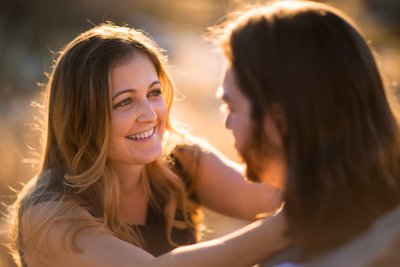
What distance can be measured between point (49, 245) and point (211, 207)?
904mm

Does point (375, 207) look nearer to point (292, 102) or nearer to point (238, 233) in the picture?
point (292, 102)

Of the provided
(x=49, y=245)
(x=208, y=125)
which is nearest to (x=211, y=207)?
(x=49, y=245)

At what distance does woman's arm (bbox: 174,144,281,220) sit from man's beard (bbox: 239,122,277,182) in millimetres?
1270

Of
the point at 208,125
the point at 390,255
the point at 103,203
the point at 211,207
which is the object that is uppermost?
the point at 390,255

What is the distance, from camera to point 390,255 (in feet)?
5.78

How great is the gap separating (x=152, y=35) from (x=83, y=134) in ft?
26.7

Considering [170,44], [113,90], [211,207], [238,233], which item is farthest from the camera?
[170,44]

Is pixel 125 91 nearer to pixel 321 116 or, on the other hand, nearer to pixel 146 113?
pixel 146 113

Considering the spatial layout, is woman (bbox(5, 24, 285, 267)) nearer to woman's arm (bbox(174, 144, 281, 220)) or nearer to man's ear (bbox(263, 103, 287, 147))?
woman's arm (bbox(174, 144, 281, 220))

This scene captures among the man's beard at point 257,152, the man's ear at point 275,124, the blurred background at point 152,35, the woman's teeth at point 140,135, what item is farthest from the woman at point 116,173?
the blurred background at point 152,35

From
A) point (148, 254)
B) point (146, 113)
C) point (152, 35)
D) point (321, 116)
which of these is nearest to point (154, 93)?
point (146, 113)

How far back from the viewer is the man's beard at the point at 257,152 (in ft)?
6.41

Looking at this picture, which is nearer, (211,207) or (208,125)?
(211,207)

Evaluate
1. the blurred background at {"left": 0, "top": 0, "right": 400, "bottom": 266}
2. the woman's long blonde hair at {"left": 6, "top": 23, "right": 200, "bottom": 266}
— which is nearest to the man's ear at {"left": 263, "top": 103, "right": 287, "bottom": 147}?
the woman's long blonde hair at {"left": 6, "top": 23, "right": 200, "bottom": 266}
